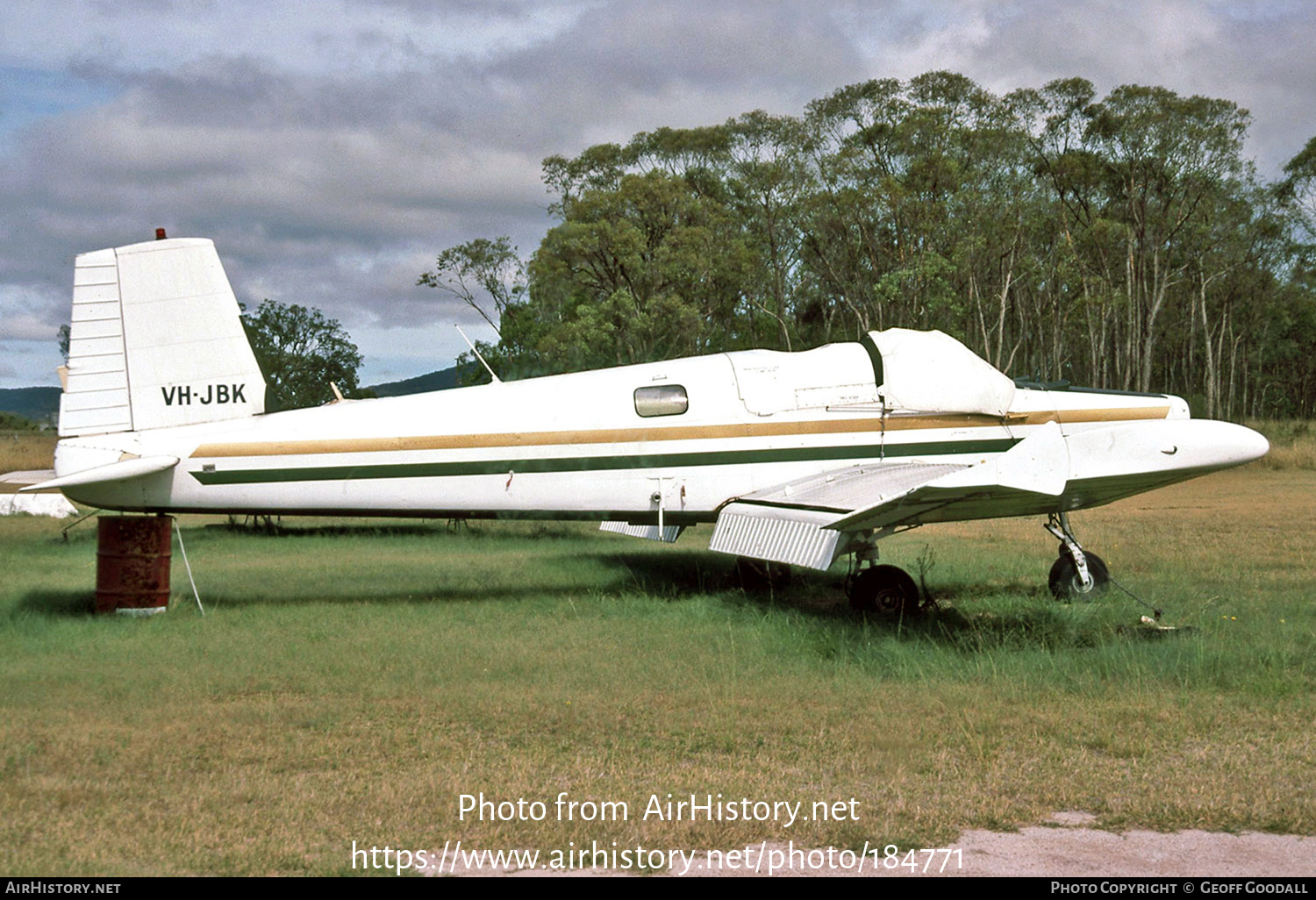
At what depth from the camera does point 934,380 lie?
981 cm

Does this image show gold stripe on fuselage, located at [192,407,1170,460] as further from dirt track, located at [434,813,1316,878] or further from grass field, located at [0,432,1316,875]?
dirt track, located at [434,813,1316,878]

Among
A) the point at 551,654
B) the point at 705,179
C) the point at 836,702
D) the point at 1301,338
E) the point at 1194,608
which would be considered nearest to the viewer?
the point at 836,702

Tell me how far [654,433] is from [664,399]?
0.34 m

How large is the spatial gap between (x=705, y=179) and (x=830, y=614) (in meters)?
42.7

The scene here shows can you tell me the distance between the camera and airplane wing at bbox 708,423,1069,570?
22.4 ft

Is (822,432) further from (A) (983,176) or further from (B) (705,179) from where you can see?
(B) (705,179)

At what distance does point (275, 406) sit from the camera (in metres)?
10.0

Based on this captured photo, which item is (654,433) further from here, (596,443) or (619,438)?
(596,443)

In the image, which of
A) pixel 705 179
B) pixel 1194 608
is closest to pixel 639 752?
pixel 1194 608

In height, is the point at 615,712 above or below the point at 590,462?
below

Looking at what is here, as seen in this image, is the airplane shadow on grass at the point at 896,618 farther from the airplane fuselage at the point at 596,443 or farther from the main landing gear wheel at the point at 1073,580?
the airplane fuselage at the point at 596,443

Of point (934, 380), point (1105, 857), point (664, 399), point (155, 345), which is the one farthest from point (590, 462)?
point (1105, 857)

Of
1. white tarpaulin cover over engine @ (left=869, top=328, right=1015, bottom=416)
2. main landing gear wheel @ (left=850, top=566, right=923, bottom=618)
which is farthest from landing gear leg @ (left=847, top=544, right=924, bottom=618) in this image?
white tarpaulin cover over engine @ (left=869, top=328, right=1015, bottom=416)

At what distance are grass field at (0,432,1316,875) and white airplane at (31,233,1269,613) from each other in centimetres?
92
